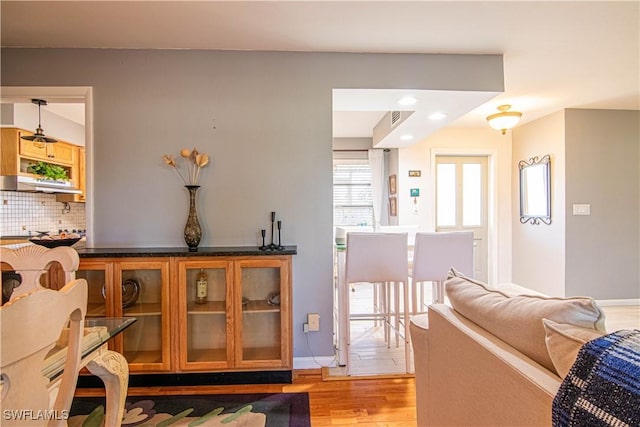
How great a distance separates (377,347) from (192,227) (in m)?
1.91

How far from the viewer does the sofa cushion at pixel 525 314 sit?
34.1 inches

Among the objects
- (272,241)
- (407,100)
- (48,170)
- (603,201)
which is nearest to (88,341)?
(272,241)

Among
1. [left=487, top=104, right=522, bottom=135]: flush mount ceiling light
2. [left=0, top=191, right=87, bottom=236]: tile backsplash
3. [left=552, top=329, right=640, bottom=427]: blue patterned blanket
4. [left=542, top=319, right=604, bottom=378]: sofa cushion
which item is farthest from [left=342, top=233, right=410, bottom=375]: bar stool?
[left=0, top=191, right=87, bottom=236]: tile backsplash

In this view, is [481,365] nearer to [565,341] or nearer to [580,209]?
[565,341]

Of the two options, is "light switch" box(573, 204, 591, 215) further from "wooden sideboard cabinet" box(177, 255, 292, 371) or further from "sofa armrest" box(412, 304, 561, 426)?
"wooden sideboard cabinet" box(177, 255, 292, 371)

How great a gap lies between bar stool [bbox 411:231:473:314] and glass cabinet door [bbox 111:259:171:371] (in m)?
1.90

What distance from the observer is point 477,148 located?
4.90m

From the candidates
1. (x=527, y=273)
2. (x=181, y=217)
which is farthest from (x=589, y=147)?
(x=181, y=217)

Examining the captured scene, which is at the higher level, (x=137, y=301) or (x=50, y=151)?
(x=50, y=151)

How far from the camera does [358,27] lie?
7.16 feet

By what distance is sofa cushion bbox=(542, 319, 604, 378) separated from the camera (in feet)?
2.54

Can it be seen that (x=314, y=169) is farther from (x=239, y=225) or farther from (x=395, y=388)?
(x=395, y=388)

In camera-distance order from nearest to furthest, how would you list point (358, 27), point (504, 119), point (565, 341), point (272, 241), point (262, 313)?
point (565, 341)
point (358, 27)
point (262, 313)
point (272, 241)
point (504, 119)

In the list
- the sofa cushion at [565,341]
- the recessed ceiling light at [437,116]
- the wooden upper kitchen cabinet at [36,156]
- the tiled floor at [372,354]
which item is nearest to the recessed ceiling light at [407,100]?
the recessed ceiling light at [437,116]
